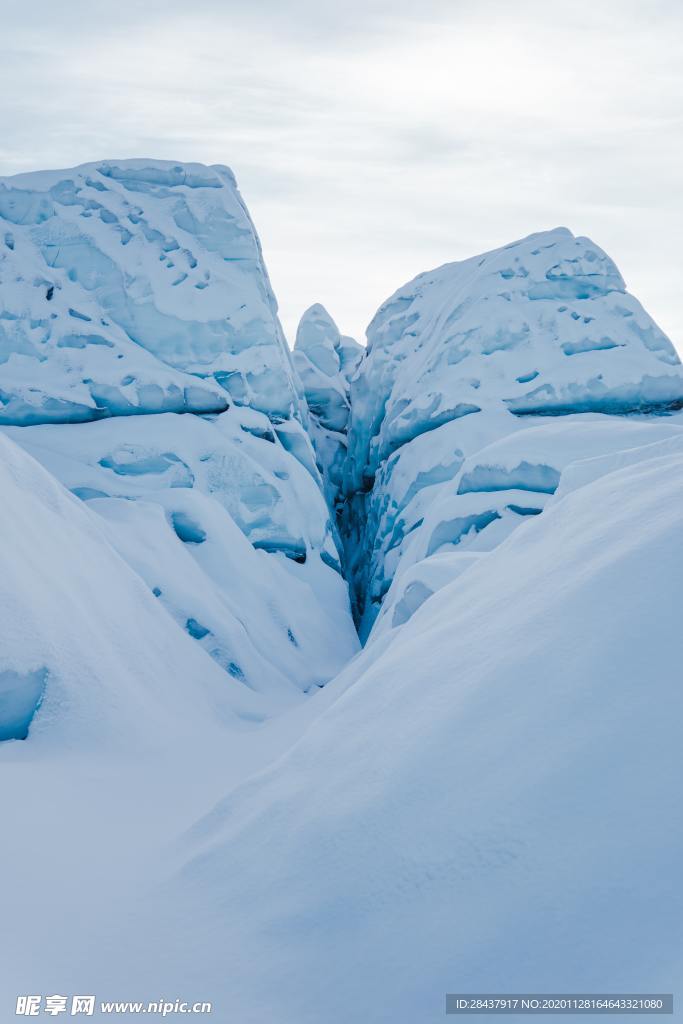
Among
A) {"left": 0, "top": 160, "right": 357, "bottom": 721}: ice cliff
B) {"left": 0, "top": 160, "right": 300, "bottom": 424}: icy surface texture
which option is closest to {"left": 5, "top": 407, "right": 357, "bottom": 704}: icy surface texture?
{"left": 0, "top": 160, "right": 357, "bottom": 721}: ice cliff

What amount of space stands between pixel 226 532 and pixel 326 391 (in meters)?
14.9

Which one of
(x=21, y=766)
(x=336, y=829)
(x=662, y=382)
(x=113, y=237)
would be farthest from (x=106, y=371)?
(x=336, y=829)

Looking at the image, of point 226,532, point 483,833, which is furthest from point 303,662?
point 483,833

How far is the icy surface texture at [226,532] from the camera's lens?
41.8 ft

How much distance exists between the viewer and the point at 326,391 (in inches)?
1189

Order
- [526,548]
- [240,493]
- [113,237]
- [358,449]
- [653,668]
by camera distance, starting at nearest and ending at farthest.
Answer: [653,668]
[526,548]
[240,493]
[113,237]
[358,449]

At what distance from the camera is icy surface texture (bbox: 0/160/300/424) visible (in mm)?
19359

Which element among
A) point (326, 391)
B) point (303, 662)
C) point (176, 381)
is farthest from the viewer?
point (326, 391)

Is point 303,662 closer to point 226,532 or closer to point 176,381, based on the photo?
point 226,532

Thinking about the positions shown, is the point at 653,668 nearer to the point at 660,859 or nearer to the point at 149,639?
the point at 660,859

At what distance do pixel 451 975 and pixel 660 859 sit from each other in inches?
26.9

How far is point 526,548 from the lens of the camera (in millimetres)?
4770

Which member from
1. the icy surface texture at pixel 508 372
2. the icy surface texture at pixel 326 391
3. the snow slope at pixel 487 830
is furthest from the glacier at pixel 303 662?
the icy surface texture at pixel 326 391

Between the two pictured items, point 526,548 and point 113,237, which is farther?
point 113,237
